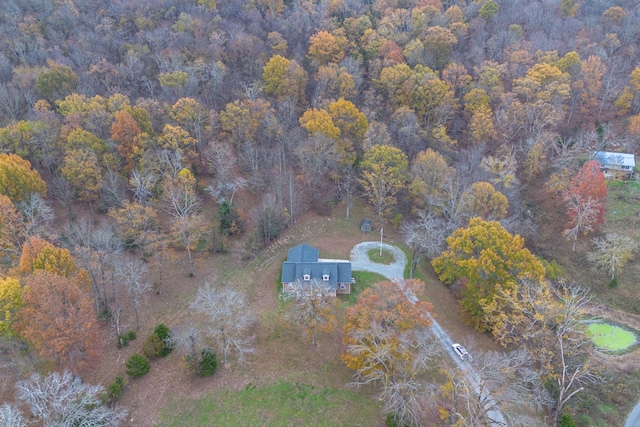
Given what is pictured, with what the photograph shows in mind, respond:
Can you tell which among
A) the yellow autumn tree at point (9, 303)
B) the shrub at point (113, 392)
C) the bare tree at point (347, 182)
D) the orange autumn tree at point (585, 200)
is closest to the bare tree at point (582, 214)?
the orange autumn tree at point (585, 200)

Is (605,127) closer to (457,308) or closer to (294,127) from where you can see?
(457,308)

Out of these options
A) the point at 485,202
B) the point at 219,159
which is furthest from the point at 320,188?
the point at 485,202

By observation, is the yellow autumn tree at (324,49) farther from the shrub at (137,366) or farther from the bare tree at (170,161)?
the shrub at (137,366)

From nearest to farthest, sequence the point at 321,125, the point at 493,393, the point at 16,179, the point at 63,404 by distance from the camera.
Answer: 1. the point at 493,393
2. the point at 63,404
3. the point at 16,179
4. the point at 321,125

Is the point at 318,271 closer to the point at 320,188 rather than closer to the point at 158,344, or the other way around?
the point at 158,344

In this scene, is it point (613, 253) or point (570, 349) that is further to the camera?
point (613, 253)

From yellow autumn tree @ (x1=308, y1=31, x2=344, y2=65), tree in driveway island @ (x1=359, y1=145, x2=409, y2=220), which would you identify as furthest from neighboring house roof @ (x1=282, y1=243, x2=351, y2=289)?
yellow autumn tree @ (x1=308, y1=31, x2=344, y2=65)

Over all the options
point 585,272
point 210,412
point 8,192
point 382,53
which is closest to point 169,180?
point 8,192

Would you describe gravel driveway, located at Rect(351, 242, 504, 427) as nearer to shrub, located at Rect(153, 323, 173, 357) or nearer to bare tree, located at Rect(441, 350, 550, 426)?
bare tree, located at Rect(441, 350, 550, 426)
